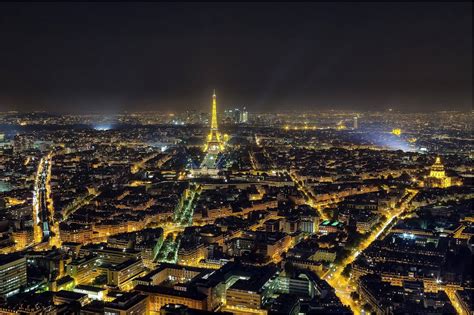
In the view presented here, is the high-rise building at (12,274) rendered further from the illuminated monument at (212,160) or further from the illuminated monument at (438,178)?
the illuminated monument at (438,178)

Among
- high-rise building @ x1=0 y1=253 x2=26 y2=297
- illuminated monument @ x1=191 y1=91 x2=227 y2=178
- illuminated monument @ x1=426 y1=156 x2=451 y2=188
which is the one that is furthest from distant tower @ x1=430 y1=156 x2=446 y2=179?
high-rise building @ x1=0 y1=253 x2=26 y2=297

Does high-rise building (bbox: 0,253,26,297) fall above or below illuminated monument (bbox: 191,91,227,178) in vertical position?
below

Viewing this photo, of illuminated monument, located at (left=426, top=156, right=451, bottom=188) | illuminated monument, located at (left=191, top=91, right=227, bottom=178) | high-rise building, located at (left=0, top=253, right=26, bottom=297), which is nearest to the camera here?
high-rise building, located at (left=0, top=253, right=26, bottom=297)

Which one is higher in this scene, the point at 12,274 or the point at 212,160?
the point at 212,160

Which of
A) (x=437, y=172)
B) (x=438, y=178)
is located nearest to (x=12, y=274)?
(x=438, y=178)

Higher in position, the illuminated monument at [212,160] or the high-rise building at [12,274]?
the illuminated monument at [212,160]

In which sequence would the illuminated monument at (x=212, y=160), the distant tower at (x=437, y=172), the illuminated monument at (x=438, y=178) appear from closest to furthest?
the illuminated monument at (x=438, y=178) < the distant tower at (x=437, y=172) < the illuminated monument at (x=212, y=160)

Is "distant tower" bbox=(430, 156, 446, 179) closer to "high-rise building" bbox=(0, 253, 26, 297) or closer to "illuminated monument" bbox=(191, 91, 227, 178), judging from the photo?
"illuminated monument" bbox=(191, 91, 227, 178)

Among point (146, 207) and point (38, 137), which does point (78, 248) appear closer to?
point (146, 207)

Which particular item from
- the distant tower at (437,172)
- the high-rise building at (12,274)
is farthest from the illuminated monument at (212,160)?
the high-rise building at (12,274)

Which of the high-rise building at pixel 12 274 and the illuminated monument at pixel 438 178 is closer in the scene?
the high-rise building at pixel 12 274

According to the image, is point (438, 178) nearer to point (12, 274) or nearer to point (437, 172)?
point (437, 172)
